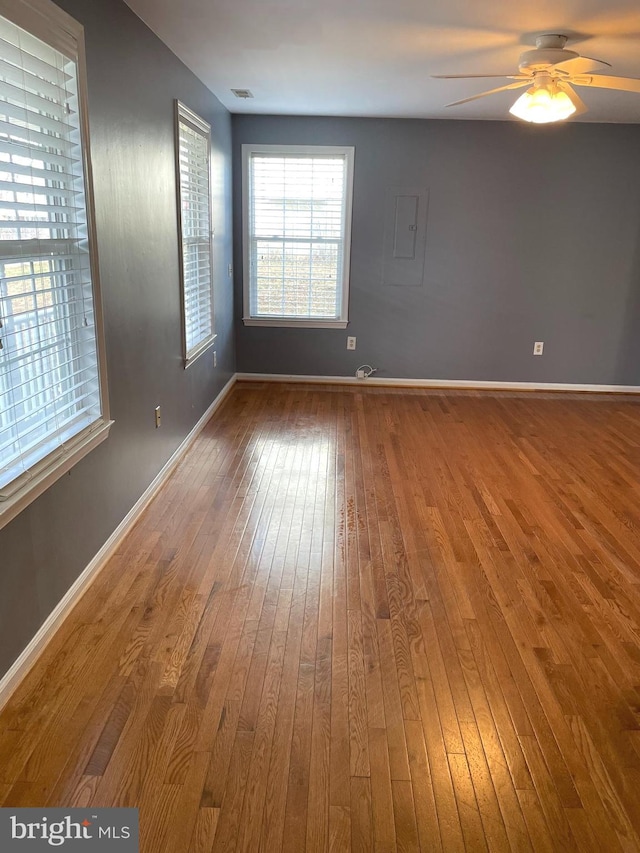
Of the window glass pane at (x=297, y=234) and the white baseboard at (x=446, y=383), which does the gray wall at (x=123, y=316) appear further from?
the white baseboard at (x=446, y=383)

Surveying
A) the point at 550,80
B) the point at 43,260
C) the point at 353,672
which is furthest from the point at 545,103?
the point at 353,672

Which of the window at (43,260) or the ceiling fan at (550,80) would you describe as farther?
the ceiling fan at (550,80)

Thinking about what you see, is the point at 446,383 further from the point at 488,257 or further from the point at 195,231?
the point at 195,231

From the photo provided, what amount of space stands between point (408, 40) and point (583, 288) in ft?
10.8

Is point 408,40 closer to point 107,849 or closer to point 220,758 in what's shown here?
point 220,758

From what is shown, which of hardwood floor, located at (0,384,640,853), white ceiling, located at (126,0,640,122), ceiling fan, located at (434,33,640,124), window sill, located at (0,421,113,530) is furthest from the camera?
ceiling fan, located at (434,33,640,124)

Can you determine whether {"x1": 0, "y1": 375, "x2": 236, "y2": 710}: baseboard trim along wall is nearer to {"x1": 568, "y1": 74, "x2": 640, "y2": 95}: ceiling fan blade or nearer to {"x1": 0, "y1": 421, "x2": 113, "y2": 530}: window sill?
{"x1": 0, "y1": 421, "x2": 113, "y2": 530}: window sill

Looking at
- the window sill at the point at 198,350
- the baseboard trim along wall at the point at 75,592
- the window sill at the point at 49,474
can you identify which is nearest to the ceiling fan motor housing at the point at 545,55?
the window sill at the point at 198,350

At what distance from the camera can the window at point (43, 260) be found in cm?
193

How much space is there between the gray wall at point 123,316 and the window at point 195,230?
146 millimetres

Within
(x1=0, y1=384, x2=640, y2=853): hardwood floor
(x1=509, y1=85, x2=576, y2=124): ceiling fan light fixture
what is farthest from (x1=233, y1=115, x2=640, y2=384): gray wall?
(x1=509, y1=85, x2=576, y2=124): ceiling fan light fixture

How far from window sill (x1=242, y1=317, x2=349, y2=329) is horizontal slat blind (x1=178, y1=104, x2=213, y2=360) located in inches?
42.3

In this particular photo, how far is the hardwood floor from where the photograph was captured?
163 cm

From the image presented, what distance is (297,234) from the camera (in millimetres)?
5703
